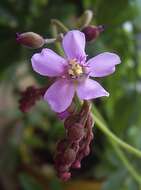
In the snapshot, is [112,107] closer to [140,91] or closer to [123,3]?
[140,91]

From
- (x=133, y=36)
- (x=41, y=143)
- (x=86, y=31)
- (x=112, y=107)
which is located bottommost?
(x=41, y=143)

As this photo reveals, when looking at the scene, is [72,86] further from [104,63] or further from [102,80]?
[102,80]

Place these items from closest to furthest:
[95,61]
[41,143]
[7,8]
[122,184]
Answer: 1. [95,61]
2. [122,184]
3. [7,8]
4. [41,143]

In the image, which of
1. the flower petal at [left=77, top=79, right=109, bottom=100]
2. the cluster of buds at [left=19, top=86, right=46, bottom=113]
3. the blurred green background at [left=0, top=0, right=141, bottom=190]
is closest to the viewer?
the flower petal at [left=77, top=79, right=109, bottom=100]

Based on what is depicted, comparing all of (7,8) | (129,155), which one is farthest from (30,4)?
(129,155)

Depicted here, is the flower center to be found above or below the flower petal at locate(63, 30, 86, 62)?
below

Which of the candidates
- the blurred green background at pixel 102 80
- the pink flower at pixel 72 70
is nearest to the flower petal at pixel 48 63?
the pink flower at pixel 72 70

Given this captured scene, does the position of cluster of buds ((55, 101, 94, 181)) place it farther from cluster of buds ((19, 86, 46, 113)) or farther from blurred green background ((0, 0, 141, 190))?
blurred green background ((0, 0, 141, 190))

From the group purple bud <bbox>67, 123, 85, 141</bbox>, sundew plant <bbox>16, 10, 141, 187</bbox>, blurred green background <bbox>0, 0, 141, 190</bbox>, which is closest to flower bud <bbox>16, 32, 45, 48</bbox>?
sundew plant <bbox>16, 10, 141, 187</bbox>
